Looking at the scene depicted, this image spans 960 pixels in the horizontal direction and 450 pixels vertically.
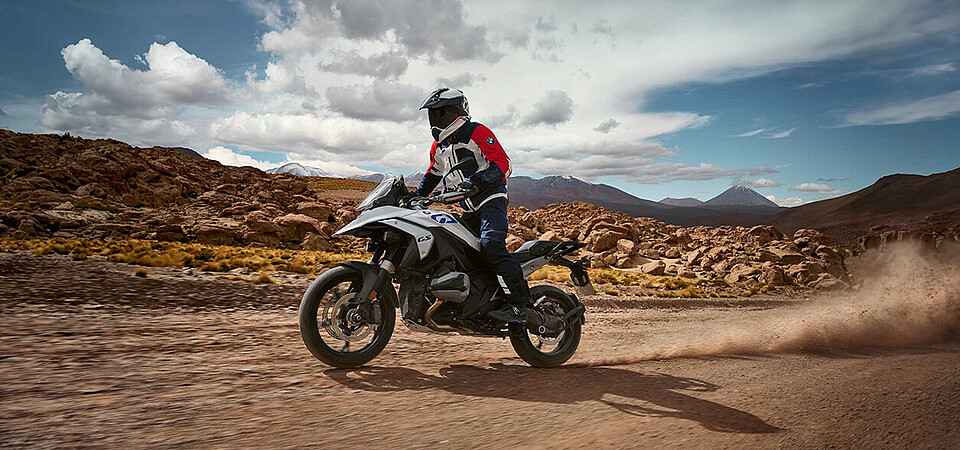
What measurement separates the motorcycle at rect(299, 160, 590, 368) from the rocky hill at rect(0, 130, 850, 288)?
29388 mm

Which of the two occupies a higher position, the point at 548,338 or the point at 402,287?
the point at 402,287

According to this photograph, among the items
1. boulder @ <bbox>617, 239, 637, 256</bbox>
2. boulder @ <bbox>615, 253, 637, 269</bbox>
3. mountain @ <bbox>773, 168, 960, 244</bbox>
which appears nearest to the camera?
boulder @ <bbox>615, 253, 637, 269</bbox>

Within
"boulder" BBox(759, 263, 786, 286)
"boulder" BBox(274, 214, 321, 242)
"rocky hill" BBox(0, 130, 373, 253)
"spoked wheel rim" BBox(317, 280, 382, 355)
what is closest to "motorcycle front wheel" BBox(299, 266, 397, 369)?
"spoked wheel rim" BBox(317, 280, 382, 355)

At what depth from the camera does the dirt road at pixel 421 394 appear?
3.15 m

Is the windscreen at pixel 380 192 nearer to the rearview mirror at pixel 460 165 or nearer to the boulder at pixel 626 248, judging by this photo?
the rearview mirror at pixel 460 165

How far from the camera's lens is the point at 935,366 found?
5.95 meters

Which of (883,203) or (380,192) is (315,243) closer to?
(380,192)

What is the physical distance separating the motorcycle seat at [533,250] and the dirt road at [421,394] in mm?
1186

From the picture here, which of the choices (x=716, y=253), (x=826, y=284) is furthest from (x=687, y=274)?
(x=826, y=284)

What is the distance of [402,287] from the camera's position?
4.96 m

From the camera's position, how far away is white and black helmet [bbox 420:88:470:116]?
5414 mm

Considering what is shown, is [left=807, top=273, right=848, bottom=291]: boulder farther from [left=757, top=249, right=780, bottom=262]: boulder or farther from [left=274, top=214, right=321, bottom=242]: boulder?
[left=274, top=214, right=321, bottom=242]: boulder

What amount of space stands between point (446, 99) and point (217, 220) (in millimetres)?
43667

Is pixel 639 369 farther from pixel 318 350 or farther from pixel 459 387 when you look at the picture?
pixel 318 350
